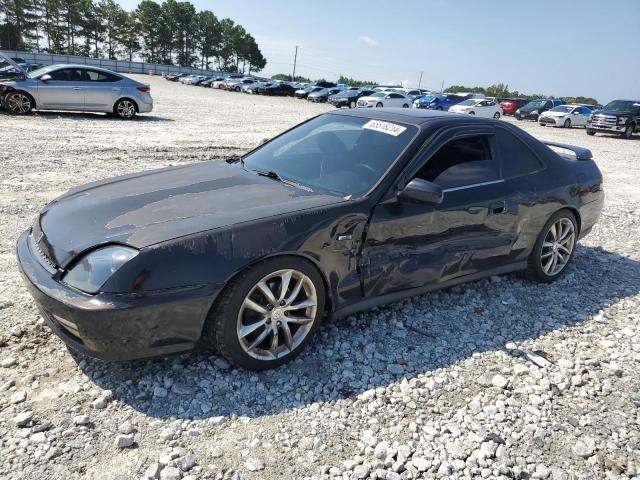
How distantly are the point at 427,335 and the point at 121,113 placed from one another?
13791mm

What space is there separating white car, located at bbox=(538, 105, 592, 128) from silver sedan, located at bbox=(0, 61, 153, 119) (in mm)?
22446

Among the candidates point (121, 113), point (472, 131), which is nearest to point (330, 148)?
point (472, 131)

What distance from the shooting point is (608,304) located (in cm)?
433

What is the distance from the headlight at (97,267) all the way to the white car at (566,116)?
2961 centimetres

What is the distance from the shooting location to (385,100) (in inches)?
1228

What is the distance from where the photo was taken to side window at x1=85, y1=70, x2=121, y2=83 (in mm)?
13969

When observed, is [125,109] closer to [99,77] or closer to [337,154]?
[99,77]

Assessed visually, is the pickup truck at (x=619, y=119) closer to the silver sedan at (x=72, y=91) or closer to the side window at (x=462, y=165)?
the silver sedan at (x=72, y=91)

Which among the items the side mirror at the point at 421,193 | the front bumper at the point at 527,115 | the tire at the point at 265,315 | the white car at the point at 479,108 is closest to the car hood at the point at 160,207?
the tire at the point at 265,315

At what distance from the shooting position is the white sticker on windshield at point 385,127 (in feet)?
12.0

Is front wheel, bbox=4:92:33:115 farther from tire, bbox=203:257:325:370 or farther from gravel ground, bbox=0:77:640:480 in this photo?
tire, bbox=203:257:325:370

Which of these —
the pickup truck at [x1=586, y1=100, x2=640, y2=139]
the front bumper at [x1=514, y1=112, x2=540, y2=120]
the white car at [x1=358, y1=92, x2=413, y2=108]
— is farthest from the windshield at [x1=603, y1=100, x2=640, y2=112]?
the white car at [x1=358, y1=92, x2=413, y2=108]

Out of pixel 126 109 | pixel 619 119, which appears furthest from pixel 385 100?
pixel 126 109

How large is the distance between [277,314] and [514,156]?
247 centimetres
